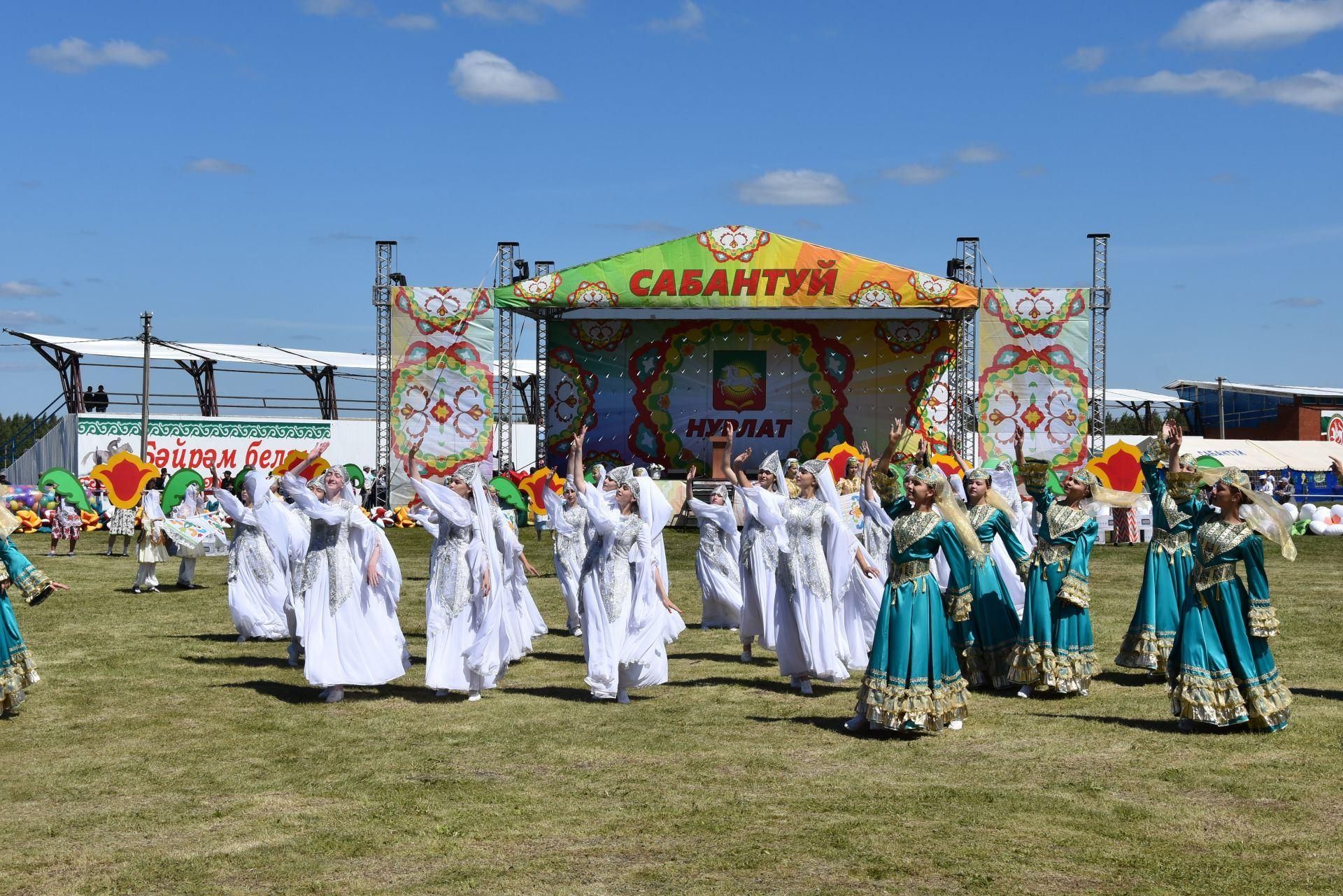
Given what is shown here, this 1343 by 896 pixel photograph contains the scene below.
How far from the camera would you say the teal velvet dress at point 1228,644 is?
7949mm

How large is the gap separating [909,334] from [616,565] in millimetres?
22261

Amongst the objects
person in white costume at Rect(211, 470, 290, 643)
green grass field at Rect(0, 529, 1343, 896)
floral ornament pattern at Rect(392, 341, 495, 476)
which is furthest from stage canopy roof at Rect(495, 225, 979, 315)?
green grass field at Rect(0, 529, 1343, 896)

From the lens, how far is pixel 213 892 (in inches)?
208

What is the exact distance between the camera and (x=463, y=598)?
31.4 feet

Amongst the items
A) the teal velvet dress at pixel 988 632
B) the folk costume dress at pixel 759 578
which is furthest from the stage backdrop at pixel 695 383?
the teal velvet dress at pixel 988 632

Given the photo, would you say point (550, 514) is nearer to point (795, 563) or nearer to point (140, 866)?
point (795, 563)

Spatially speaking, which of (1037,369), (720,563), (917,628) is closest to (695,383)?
(1037,369)

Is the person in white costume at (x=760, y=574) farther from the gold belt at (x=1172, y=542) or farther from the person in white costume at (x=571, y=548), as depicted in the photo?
the gold belt at (x=1172, y=542)

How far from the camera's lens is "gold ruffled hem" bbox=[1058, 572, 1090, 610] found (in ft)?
30.4

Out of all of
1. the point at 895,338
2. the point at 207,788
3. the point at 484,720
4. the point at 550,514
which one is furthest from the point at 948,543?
the point at 895,338

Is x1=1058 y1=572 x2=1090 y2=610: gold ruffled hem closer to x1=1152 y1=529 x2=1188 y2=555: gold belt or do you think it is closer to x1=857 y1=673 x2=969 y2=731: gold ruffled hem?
x1=1152 y1=529 x2=1188 y2=555: gold belt

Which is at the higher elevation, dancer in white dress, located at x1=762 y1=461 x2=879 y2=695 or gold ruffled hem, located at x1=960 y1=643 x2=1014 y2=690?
dancer in white dress, located at x1=762 y1=461 x2=879 y2=695

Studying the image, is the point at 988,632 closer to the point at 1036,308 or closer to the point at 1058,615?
the point at 1058,615

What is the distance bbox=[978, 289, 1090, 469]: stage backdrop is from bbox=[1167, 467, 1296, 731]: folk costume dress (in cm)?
2153
